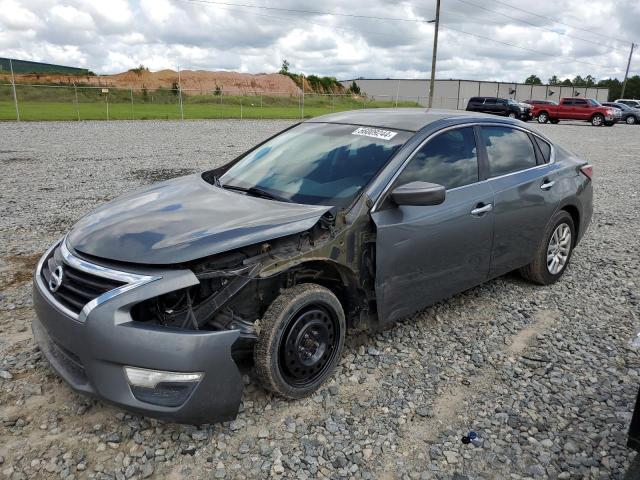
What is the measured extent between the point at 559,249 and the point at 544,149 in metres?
0.99

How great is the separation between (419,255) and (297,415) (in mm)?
1324

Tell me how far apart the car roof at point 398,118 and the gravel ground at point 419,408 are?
1579 millimetres

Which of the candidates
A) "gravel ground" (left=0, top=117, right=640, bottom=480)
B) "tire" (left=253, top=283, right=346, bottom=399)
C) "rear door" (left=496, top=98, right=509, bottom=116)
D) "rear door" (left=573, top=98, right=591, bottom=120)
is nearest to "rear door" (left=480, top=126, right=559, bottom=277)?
"gravel ground" (left=0, top=117, right=640, bottom=480)

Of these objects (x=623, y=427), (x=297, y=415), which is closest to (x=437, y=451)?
(x=297, y=415)

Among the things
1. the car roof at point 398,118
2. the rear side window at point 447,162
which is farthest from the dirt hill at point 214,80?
the rear side window at point 447,162

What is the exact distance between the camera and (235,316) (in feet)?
9.61

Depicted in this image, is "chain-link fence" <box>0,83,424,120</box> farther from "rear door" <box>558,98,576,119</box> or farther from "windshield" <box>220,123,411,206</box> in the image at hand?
"windshield" <box>220,123,411,206</box>

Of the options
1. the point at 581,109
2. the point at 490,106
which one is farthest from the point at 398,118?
the point at 490,106

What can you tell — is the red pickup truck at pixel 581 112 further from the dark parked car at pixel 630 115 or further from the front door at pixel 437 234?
the front door at pixel 437 234

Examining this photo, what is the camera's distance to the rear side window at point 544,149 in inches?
190

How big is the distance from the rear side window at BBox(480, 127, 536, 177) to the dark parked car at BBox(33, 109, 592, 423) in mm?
15

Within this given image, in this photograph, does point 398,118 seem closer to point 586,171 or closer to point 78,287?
point 586,171

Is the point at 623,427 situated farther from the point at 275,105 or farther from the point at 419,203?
the point at 275,105

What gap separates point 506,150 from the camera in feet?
14.5
